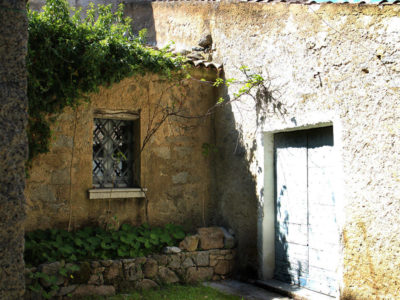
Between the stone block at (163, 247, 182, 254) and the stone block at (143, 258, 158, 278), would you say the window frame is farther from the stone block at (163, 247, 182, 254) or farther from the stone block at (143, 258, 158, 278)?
the stone block at (143, 258, 158, 278)

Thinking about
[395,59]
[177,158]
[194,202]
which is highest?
[395,59]

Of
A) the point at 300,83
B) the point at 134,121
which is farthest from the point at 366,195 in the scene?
the point at 134,121

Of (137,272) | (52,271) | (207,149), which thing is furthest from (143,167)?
(52,271)

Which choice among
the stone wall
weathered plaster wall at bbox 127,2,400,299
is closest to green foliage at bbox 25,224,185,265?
weathered plaster wall at bbox 127,2,400,299

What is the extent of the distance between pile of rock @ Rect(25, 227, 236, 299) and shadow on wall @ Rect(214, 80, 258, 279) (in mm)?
207

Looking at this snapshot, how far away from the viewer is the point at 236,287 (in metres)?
5.57

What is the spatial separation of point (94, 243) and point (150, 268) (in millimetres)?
761

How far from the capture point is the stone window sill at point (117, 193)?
568cm

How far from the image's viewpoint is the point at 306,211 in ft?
17.2

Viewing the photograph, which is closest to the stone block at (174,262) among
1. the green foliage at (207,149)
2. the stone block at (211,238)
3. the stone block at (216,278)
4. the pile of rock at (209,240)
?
the pile of rock at (209,240)

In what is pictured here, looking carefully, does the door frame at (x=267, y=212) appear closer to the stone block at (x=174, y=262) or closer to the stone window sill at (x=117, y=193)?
the stone block at (x=174, y=262)

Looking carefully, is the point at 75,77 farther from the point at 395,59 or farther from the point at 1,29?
the point at 395,59

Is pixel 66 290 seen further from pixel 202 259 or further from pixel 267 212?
pixel 267 212

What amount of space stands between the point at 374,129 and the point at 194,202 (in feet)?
10.2
